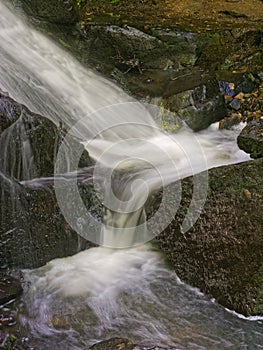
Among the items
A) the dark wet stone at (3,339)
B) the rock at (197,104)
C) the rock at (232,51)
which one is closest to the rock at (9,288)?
the dark wet stone at (3,339)

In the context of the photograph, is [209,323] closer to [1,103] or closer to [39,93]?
[1,103]

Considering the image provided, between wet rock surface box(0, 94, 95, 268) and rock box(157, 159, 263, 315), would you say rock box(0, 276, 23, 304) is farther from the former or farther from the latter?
rock box(157, 159, 263, 315)

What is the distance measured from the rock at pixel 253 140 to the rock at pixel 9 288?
354 cm

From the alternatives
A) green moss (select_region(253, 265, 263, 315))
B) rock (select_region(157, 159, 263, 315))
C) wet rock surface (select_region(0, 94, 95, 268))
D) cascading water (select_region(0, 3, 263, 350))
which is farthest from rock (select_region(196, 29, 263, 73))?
green moss (select_region(253, 265, 263, 315))

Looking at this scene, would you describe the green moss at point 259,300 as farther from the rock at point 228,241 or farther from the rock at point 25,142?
the rock at point 25,142

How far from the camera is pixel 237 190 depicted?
4.95 meters

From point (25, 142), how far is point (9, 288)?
148 cm

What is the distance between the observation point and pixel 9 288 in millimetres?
4918

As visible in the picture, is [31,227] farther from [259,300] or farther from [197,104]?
[197,104]

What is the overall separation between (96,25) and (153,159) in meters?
3.08

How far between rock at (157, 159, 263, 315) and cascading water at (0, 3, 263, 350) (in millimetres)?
169

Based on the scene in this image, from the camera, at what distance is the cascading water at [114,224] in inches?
181

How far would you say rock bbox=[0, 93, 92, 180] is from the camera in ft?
16.8

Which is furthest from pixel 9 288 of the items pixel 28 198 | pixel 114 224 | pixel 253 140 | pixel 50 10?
pixel 50 10
